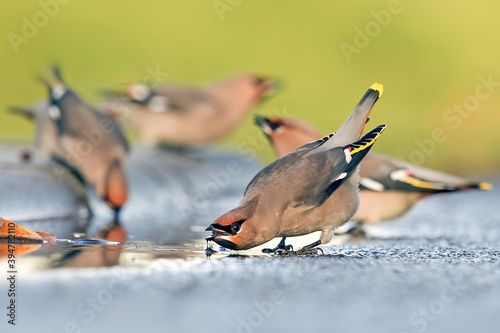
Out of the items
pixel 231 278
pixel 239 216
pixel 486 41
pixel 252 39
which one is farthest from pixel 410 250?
pixel 486 41

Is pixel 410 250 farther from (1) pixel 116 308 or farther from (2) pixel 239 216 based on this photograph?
(1) pixel 116 308

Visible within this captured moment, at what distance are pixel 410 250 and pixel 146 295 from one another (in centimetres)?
164

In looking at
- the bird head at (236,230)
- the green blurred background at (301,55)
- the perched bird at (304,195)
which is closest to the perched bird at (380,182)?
the perched bird at (304,195)

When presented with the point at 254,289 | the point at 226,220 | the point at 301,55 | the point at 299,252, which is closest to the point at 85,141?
the point at 299,252

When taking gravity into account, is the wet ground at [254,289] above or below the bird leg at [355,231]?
below

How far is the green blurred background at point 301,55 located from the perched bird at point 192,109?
1399 millimetres

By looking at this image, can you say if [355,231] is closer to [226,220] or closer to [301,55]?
[226,220]

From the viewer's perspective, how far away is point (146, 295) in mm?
2781

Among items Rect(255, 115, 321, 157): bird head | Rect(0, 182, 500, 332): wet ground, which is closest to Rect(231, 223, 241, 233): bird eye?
Rect(0, 182, 500, 332): wet ground

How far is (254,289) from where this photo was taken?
9.56 feet

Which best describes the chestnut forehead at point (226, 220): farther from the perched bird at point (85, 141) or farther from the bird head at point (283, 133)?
the perched bird at point (85, 141)

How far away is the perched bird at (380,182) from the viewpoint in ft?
16.3

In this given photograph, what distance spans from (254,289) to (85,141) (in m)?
3.36

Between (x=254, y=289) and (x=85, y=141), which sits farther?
(x=85, y=141)
